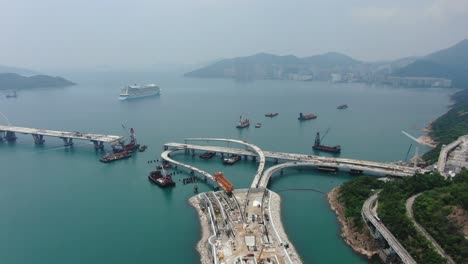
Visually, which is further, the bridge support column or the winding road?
the bridge support column

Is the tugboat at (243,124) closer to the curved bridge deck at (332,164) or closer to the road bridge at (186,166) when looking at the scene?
the curved bridge deck at (332,164)

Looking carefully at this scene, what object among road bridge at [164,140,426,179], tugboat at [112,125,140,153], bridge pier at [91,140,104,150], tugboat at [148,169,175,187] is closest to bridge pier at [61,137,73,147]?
bridge pier at [91,140,104,150]

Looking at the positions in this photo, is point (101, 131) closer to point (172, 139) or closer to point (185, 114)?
point (172, 139)

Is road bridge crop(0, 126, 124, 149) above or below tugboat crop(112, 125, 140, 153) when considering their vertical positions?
above

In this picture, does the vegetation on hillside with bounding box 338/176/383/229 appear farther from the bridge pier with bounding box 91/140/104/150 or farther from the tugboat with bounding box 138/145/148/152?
the bridge pier with bounding box 91/140/104/150

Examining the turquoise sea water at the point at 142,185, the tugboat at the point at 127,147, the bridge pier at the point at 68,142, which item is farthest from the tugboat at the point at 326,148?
the bridge pier at the point at 68,142
